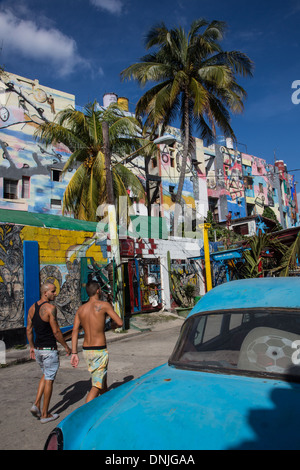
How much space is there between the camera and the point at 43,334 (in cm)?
470

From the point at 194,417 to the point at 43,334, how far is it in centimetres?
302

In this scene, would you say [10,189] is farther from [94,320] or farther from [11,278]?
[94,320]

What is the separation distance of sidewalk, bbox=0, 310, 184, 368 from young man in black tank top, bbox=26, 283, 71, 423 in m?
3.74

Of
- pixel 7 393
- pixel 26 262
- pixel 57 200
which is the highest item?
pixel 57 200

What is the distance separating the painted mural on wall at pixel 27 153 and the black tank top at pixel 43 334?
654 inches

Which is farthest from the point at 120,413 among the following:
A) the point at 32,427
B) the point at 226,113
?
the point at 226,113

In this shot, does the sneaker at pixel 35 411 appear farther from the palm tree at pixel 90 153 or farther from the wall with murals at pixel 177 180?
the wall with murals at pixel 177 180

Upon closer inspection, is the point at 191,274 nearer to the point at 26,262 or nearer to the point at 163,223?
the point at 163,223

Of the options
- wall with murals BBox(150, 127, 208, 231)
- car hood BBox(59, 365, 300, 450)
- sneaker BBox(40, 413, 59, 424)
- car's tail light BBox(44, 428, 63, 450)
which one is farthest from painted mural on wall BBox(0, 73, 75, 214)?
car hood BBox(59, 365, 300, 450)

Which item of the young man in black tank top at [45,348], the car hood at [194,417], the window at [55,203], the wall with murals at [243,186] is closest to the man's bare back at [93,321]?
the young man in black tank top at [45,348]

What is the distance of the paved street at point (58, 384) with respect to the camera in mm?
4258

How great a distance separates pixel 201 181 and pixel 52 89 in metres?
15.1

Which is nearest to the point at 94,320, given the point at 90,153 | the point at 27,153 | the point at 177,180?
the point at 90,153

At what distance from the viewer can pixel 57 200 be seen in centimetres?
2220
